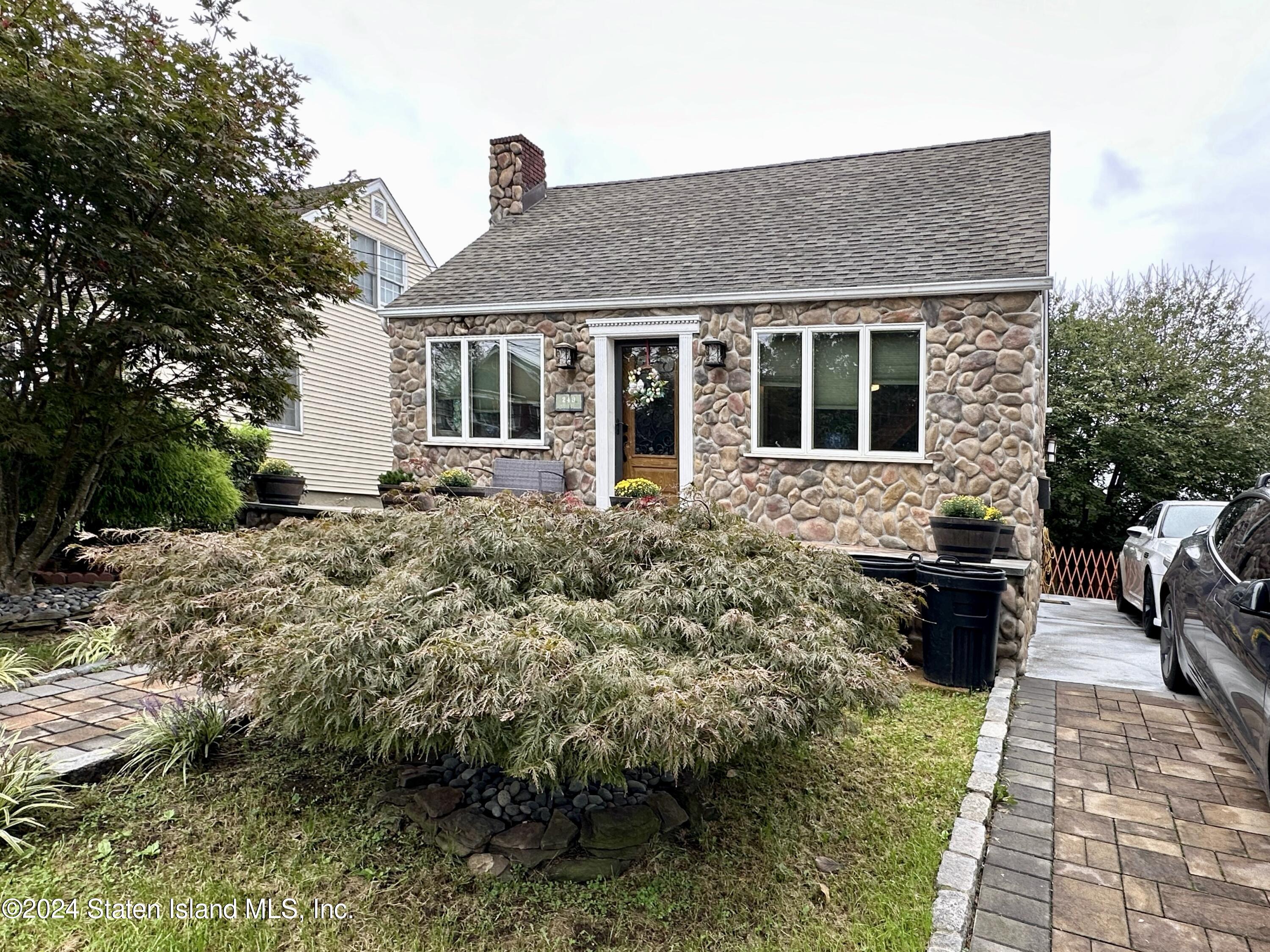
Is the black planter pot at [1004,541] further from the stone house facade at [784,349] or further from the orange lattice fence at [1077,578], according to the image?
the orange lattice fence at [1077,578]

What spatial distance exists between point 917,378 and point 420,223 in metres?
25.6

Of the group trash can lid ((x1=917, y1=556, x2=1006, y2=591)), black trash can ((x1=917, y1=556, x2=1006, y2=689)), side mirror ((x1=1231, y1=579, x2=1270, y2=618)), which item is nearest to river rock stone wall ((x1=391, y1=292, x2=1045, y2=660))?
trash can lid ((x1=917, y1=556, x2=1006, y2=591))

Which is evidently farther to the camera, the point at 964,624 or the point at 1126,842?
the point at 964,624

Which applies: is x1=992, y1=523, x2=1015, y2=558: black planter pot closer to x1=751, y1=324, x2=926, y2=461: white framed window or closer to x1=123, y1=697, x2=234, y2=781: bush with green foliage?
x1=751, y1=324, x2=926, y2=461: white framed window

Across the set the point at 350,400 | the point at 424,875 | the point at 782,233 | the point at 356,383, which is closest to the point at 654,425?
the point at 782,233

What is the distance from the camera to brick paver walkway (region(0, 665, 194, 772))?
3.38m

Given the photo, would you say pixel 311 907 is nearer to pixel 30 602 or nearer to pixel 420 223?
pixel 30 602

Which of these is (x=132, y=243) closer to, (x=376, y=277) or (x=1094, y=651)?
(x=1094, y=651)

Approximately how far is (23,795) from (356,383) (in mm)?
13074

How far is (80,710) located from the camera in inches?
153

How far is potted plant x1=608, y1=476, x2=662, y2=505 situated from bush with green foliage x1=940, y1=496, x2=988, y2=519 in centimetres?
294

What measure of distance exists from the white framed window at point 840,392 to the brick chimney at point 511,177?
610cm

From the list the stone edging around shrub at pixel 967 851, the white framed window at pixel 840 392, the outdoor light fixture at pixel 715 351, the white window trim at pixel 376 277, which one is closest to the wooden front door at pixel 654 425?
the outdoor light fixture at pixel 715 351

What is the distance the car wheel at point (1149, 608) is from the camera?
281 inches
